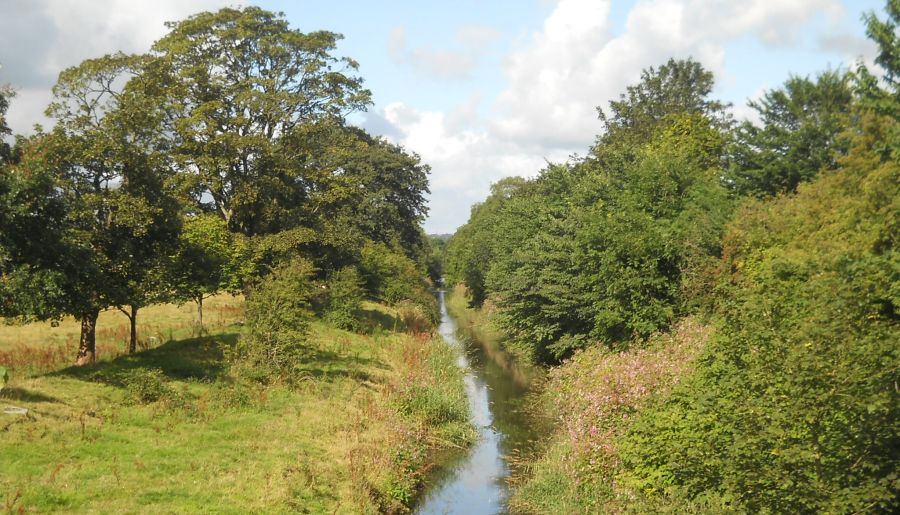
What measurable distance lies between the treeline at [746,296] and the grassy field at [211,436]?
5078 millimetres

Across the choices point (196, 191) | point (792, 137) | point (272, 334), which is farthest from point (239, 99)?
point (792, 137)

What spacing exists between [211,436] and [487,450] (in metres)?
9.57

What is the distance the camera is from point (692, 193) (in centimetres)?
2777

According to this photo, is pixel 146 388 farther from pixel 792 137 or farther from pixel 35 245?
pixel 792 137

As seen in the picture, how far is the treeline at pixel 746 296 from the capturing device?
31.2 ft

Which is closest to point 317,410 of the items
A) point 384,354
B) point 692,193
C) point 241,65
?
point 384,354

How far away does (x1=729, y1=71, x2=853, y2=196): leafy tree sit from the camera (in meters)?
28.4

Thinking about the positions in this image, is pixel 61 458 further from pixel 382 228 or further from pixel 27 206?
pixel 382 228

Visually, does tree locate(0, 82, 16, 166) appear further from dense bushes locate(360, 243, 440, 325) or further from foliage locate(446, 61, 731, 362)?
dense bushes locate(360, 243, 440, 325)

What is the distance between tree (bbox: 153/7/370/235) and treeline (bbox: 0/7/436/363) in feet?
0.27

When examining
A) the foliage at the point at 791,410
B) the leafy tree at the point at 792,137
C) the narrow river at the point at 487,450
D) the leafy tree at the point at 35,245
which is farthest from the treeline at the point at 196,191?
the leafy tree at the point at 792,137

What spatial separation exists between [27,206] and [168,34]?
69.8ft

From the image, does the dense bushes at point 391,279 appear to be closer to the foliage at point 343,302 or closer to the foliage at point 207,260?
the foliage at point 343,302

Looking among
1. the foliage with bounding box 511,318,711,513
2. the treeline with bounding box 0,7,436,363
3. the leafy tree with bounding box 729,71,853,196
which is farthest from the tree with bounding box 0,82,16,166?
the leafy tree with bounding box 729,71,853,196
